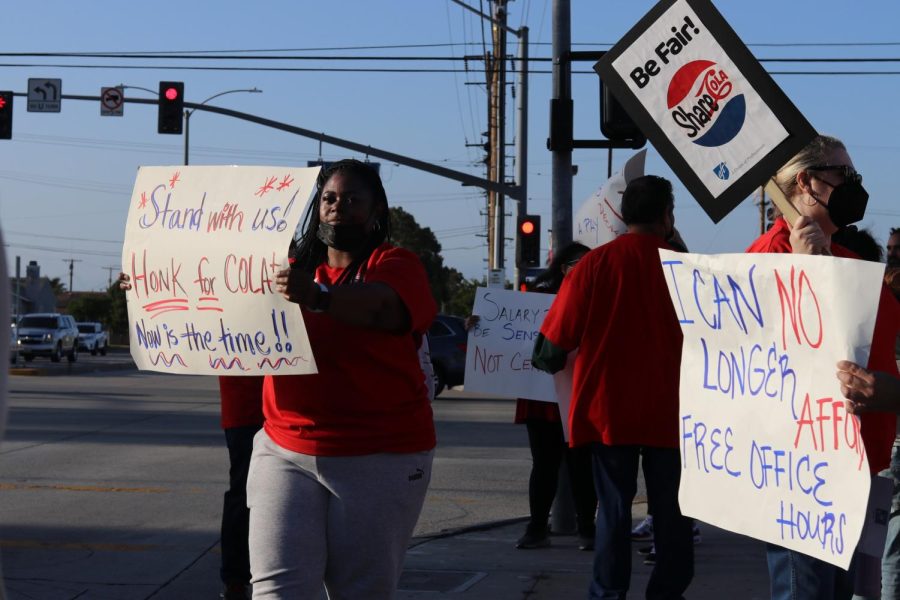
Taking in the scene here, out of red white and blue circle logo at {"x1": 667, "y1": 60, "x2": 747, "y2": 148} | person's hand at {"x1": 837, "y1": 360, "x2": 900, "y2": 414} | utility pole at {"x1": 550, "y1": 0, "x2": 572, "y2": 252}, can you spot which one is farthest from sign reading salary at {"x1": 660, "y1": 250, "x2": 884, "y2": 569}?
utility pole at {"x1": 550, "y1": 0, "x2": 572, "y2": 252}

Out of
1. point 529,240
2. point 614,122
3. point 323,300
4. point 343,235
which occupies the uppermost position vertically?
point 614,122

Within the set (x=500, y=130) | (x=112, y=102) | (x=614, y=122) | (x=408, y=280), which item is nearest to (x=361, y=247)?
(x=408, y=280)

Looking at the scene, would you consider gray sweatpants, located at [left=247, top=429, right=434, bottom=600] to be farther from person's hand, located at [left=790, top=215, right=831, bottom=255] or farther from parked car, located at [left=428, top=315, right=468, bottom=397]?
parked car, located at [left=428, top=315, right=468, bottom=397]

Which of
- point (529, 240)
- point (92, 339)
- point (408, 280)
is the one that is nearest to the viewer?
point (408, 280)

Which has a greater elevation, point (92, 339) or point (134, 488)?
point (92, 339)

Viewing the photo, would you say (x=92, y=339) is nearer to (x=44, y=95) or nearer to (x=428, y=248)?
(x=428, y=248)

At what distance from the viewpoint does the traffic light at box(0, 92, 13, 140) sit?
24.6 meters

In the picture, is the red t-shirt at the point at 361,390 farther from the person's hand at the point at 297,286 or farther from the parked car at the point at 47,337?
the parked car at the point at 47,337

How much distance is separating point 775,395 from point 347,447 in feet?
4.14

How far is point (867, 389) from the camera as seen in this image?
301 cm

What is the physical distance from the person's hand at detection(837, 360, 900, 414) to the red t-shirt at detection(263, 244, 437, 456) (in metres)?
1.31

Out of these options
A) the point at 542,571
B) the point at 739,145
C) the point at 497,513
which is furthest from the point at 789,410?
the point at 497,513

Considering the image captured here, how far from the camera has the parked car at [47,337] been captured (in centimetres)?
4531

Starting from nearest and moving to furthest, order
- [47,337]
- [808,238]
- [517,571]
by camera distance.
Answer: [808,238] < [517,571] < [47,337]
